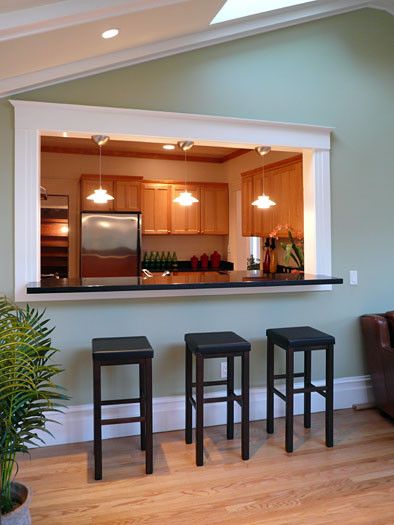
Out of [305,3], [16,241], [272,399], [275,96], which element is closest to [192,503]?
[272,399]

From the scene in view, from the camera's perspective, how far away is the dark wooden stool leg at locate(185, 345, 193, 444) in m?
2.93

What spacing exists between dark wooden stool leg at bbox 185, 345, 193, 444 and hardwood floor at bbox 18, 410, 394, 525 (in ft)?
0.26

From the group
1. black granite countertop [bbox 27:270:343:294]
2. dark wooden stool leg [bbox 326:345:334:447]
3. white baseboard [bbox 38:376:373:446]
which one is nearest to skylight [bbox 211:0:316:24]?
black granite countertop [bbox 27:270:343:294]

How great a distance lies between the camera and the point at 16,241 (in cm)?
283

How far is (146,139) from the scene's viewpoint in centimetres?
310

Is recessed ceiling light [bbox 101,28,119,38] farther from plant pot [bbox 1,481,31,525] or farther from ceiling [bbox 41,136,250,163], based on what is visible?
ceiling [bbox 41,136,250,163]

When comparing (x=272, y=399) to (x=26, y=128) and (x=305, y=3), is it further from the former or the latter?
(x=305, y=3)

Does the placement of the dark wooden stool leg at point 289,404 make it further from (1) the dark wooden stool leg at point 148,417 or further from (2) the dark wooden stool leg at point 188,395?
(1) the dark wooden stool leg at point 148,417

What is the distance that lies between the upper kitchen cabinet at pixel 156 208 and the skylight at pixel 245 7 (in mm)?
3651

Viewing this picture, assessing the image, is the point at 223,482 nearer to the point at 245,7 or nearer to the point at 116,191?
the point at 245,7

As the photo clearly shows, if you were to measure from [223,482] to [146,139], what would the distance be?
7.46ft

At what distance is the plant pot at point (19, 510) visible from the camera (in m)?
1.74

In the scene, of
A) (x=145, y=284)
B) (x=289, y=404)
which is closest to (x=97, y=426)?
(x=145, y=284)

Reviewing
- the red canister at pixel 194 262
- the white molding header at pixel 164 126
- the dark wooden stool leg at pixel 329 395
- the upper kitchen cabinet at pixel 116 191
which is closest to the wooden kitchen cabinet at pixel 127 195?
the upper kitchen cabinet at pixel 116 191
